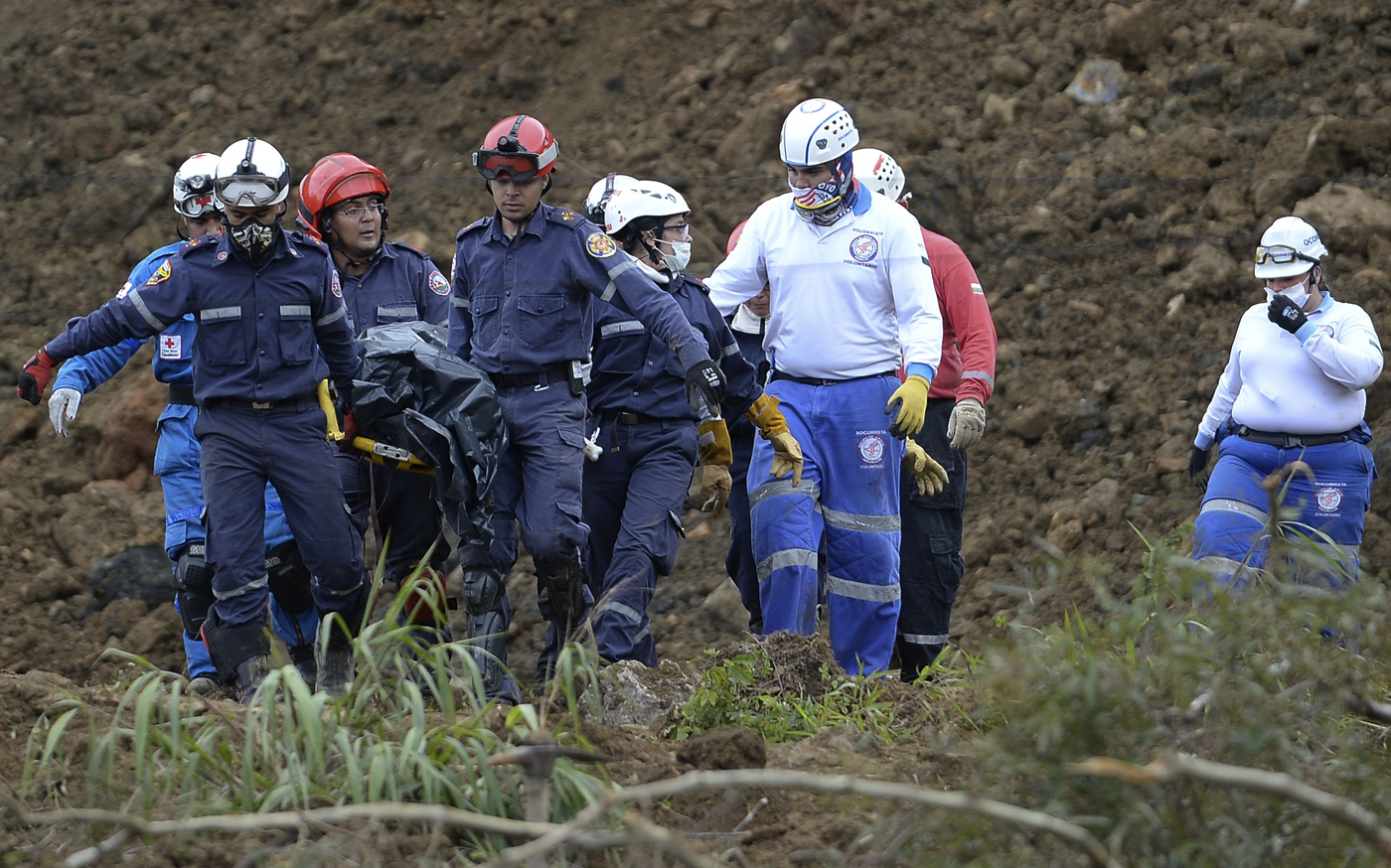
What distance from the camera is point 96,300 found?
1117 cm

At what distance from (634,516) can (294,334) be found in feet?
4.86

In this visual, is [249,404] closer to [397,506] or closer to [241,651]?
[241,651]

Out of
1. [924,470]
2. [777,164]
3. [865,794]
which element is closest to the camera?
[865,794]

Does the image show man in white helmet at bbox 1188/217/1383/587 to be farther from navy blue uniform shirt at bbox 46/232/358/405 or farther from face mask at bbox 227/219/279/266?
face mask at bbox 227/219/279/266

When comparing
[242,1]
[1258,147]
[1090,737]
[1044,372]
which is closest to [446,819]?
[1090,737]

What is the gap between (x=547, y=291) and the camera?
5.77m

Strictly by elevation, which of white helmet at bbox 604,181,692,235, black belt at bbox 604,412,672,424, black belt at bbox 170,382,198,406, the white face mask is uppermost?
white helmet at bbox 604,181,692,235

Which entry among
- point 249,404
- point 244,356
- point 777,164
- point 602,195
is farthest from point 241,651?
point 777,164

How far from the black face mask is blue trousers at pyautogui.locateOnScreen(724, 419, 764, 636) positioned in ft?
7.33

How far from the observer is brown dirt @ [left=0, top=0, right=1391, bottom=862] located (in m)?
9.09

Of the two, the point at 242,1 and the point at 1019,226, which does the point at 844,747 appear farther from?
the point at 242,1

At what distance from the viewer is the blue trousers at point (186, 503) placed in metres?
6.47

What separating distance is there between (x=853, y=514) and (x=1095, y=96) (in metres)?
6.65

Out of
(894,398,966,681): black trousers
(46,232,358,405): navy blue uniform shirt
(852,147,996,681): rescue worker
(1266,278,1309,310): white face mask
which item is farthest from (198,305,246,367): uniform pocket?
(1266,278,1309,310): white face mask
